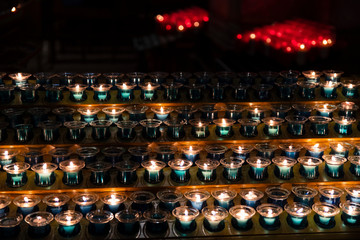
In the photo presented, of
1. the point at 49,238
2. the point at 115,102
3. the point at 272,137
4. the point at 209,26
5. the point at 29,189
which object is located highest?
the point at 209,26

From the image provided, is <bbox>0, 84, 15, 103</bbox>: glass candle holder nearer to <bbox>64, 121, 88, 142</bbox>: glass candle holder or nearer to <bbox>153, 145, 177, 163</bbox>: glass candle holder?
<bbox>64, 121, 88, 142</bbox>: glass candle holder

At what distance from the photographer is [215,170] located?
2809mm

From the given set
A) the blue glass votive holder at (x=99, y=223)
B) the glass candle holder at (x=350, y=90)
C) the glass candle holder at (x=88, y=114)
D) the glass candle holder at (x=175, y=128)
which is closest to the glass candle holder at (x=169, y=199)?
the blue glass votive holder at (x=99, y=223)

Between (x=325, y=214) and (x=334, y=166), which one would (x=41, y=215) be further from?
(x=334, y=166)

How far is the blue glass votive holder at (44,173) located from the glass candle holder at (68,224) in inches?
9.1

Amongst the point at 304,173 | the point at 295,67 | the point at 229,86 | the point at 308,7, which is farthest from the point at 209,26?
the point at 304,173

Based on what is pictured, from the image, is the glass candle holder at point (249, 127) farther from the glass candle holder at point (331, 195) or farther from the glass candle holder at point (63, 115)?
the glass candle holder at point (63, 115)

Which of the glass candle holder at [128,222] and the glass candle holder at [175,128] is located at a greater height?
the glass candle holder at [175,128]

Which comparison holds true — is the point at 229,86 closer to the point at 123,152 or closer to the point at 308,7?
the point at 123,152

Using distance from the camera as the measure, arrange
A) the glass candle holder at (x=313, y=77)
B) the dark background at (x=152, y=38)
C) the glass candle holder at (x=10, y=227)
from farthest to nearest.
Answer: the dark background at (x=152, y=38) → the glass candle holder at (x=313, y=77) → the glass candle holder at (x=10, y=227)

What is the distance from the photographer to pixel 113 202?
2.58 metres

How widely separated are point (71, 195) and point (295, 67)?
3843mm

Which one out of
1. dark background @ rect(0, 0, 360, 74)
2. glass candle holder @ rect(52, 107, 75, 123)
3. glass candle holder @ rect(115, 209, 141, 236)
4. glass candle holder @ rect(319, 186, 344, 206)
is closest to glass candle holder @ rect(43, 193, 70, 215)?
glass candle holder @ rect(115, 209, 141, 236)

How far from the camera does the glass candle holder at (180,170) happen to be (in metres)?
2.72
